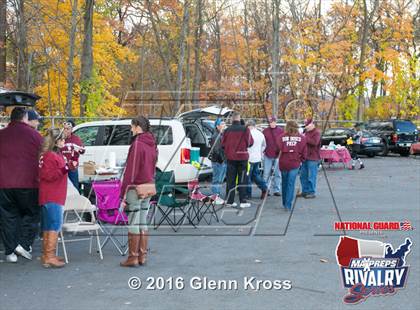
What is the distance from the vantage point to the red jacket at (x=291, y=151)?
→ 37.5 feet

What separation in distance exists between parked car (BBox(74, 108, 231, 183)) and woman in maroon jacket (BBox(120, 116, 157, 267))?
5798 mm

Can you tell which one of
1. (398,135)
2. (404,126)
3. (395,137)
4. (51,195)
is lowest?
(395,137)

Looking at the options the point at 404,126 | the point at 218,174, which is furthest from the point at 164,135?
the point at 404,126

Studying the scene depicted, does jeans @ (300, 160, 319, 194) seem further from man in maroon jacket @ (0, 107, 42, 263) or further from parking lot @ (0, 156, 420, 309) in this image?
man in maroon jacket @ (0, 107, 42, 263)

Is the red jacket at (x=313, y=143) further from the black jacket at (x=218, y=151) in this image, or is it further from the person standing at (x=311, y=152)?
Answer: the black jacket at (x=218, y=151)

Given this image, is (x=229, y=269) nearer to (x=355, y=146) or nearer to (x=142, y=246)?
(x=142, y=246)

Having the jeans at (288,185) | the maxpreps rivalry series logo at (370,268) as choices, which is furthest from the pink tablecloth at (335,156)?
the maxpreps rivalry series logo at (370,268)

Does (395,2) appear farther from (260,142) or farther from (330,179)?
(260,142)

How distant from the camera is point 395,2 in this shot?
4278cm

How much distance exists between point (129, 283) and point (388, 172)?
52.6 feet

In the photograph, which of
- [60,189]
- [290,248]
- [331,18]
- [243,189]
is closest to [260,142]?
[243,189]

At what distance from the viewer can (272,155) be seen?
13.8 meters

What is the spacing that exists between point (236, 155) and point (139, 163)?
4957 mm

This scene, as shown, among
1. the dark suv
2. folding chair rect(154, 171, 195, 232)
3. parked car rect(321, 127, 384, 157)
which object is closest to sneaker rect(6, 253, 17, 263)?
folding chair rect(154, 171, 195, 232)
